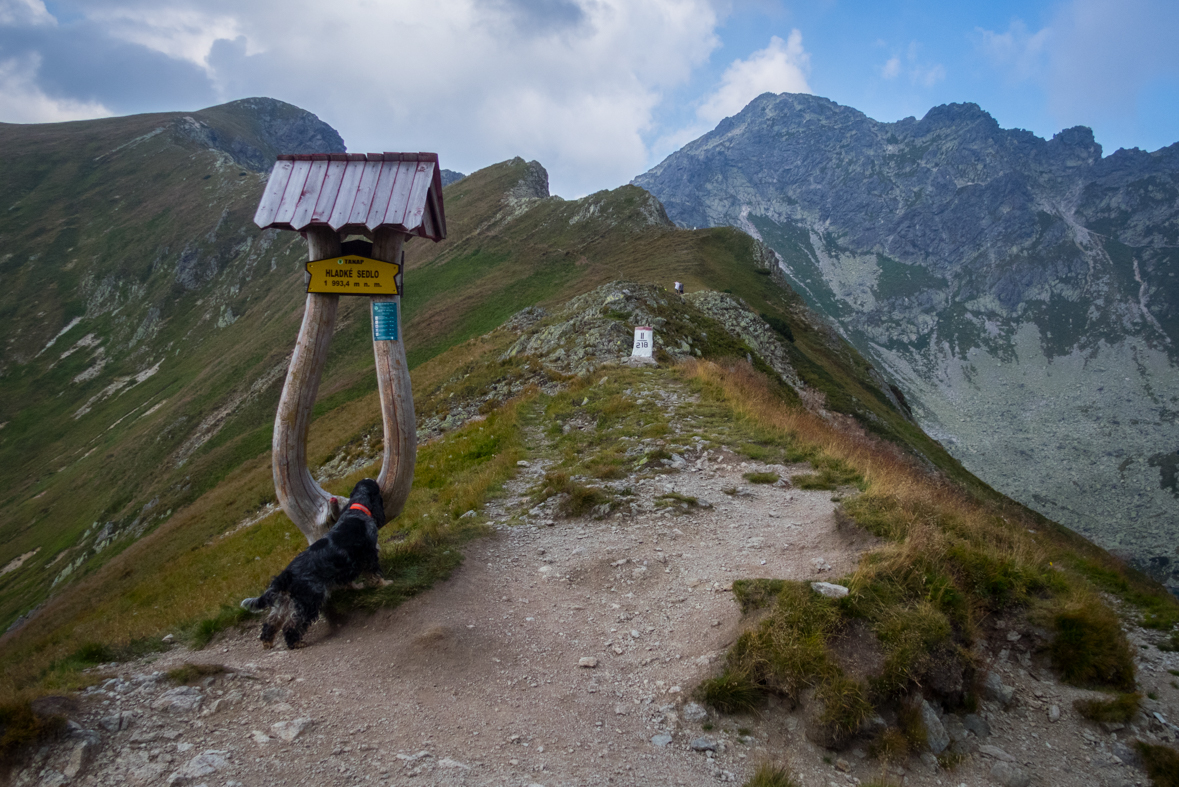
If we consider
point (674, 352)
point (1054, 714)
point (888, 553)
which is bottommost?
point (1054, 714)

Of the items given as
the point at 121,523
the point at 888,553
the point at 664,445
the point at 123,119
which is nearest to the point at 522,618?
the point at 888,553

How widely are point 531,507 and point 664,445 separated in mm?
3699

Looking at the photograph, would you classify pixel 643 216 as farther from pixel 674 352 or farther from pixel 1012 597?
pixel 1012 597

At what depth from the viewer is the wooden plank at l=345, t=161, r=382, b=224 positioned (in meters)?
6.92

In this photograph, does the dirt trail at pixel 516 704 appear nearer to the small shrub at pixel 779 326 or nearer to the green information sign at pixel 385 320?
the green information sign at pixel 385 320

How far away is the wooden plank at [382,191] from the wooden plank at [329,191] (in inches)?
19.5

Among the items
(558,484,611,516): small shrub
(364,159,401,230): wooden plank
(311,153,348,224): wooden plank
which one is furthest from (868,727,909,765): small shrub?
(311,153,348,224): wooden plank

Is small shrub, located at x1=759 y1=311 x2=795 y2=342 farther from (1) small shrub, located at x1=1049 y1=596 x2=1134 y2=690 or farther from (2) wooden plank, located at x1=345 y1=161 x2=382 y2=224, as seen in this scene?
(2) wooden plank, located at x1=345 y1=161 x2=382 y2=224

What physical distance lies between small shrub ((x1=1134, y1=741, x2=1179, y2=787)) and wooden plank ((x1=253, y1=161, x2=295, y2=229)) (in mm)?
10687

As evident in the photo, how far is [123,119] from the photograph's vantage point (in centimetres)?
17425

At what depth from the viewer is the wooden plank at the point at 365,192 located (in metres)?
6.92

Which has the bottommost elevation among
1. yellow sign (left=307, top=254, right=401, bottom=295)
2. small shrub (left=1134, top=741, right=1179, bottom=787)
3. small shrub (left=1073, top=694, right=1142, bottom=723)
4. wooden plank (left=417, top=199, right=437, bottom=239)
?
small shrub (left=1134, top=741, right=1179, bottom=787)

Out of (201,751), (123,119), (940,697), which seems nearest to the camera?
(201,751)

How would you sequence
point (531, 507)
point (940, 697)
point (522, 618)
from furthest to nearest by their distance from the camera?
point (531, 507), point (522, 618), point (940, 697)
